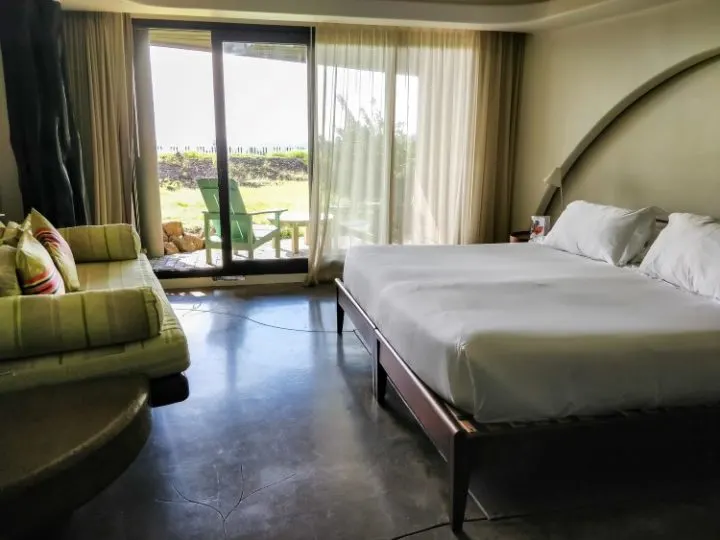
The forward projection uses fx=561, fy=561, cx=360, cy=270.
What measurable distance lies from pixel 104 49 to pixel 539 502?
4378 millimetres

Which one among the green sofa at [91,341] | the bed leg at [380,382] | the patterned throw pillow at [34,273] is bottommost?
the bed leg at [380,382]

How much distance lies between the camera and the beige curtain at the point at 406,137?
490 centimetres

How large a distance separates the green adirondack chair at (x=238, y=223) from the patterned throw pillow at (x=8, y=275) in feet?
10.00

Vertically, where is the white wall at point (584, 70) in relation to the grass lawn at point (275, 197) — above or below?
above

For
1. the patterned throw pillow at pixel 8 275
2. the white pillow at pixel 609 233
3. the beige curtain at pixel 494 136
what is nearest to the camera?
the patterned throw pillow at pixel 8 275

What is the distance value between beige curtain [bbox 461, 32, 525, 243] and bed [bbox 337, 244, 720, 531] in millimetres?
2713

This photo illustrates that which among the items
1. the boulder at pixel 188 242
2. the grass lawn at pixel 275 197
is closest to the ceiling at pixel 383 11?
the grass lawn at pixel 275 197

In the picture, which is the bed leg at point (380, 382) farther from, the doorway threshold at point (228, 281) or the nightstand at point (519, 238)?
the doorway threshold at point (228, 281)

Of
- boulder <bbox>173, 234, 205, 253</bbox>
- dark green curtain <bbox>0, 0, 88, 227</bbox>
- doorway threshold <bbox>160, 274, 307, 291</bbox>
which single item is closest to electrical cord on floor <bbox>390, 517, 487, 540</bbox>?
dark green curtain <bbox>0, 0, 88, 227</bbox>

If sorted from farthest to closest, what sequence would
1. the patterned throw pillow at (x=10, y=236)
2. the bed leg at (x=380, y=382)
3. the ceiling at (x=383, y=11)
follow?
the ceiling at (x=383, y=11), the bed leg at (x=380, y=382), the patterned throw pillow at (x=10, y=236)

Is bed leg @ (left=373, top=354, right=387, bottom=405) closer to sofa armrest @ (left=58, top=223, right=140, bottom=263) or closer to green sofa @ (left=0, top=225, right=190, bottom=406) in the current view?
green sofa @ (left=0, top=225, right=190, bottom=406)

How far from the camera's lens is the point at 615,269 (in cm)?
324

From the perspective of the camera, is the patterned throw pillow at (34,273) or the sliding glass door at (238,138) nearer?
the patterned throw pillow at (34,273)

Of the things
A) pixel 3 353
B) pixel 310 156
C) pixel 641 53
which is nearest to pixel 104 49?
pixel 310 156
